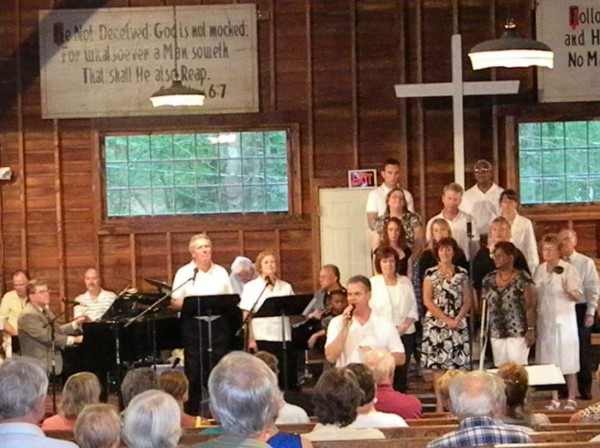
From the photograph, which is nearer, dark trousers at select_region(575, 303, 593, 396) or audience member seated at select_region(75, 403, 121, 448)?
audience member seated at select_region(75, 403, 121, 448)

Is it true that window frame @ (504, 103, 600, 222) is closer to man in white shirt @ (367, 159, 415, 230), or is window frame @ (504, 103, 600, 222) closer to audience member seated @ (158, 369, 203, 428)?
man in white shirt @ (367, 159, 415, 230)

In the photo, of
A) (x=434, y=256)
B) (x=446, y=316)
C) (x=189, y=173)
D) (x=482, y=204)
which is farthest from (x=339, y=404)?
(x=189, y=173)

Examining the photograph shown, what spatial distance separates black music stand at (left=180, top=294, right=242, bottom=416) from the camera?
10578mm

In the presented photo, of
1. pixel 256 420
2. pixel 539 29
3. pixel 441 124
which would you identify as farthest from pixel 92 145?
pixel 256 420

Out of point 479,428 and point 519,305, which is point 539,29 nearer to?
point 519,305

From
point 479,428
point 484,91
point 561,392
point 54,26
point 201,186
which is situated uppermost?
point 54,26

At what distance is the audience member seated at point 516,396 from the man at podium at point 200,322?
4.69 m

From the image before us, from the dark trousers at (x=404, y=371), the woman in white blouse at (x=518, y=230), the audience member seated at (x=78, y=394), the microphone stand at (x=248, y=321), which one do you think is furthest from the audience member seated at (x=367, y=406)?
the woman in white blouse at (x=518, y=230)

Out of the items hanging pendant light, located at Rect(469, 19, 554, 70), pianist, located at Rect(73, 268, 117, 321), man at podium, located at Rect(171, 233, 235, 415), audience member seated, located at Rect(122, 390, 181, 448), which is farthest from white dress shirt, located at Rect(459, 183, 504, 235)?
audience member seated, located at Rect(122, 390, 181, 448)

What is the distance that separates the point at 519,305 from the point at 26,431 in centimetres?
675

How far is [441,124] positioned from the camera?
14.0 metres

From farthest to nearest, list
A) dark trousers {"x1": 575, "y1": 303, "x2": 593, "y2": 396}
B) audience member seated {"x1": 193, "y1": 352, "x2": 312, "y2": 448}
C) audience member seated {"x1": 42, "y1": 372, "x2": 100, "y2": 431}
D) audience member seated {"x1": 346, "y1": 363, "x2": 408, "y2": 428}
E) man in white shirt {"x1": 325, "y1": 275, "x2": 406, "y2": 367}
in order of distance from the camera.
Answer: dark trousers {"x1": 575, "y1": 303, "x2": 593, "y2": 396}
man in white shirt {"x1": 325, "y1": 275, "x2": 406, "y2": 367}
audience member seated {"x1": 346, "y1": 363, "x2": 408, "y2": 428}
audience member seated {"x1": 42, "y1": 372, "x2": 100, "y2": 431}
audience member seated {"x1": 193, "y1": 352, "x2": 312, "y2": 448}

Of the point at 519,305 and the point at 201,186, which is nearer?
the point at 519,305

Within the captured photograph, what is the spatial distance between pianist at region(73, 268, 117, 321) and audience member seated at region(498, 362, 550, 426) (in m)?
7.06
